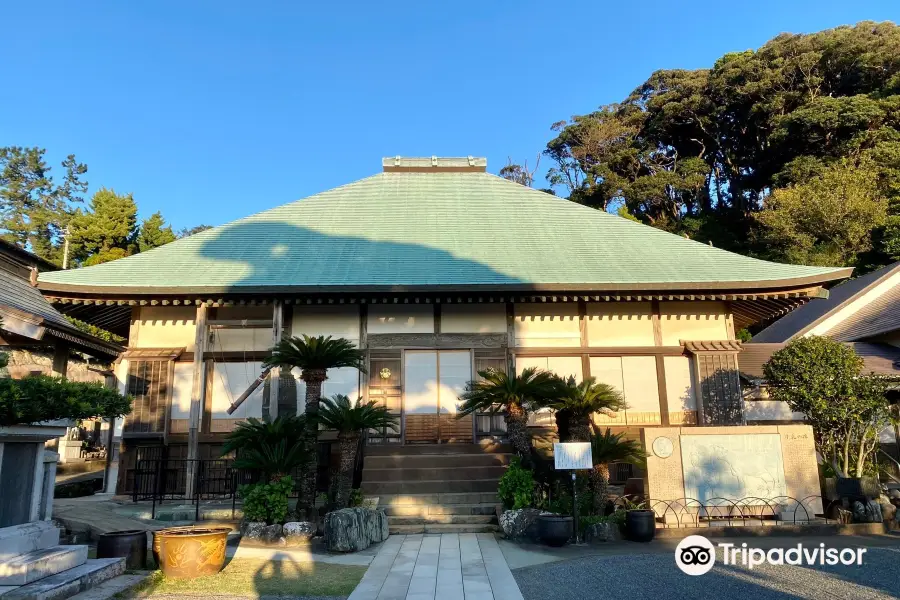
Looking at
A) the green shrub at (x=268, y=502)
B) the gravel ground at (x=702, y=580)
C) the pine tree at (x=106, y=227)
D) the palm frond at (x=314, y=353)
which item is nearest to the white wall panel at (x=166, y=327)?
the palm frond at (x=314, y=353)

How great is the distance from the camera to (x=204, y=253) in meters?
15.0

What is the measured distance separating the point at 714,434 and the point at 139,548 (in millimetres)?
9012

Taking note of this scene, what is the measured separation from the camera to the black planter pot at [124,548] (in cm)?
726

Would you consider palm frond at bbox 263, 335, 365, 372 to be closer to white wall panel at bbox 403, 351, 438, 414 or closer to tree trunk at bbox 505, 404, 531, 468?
tree trunk at bbox 505, 404, 531, 468

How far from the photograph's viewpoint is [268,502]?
9461 mm

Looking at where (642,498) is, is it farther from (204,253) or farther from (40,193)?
(40,193)

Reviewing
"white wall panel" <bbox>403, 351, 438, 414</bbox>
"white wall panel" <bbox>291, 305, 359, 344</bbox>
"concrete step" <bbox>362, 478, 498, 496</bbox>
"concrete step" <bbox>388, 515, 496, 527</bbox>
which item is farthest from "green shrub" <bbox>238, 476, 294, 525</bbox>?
"white wall panel" <bbox>291, 305, 359, 344</bbox>

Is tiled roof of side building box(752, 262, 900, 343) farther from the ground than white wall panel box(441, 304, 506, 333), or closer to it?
farther from the ground

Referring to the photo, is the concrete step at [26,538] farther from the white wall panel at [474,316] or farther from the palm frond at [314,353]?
the white wall panel at [474,316]

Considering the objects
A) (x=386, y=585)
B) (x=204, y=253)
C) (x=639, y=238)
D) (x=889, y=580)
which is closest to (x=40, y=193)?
(x=204, y=253)

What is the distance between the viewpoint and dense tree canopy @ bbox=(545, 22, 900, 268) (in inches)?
1155

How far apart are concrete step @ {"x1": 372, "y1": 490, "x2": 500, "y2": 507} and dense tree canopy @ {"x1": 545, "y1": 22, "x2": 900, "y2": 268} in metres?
24.0

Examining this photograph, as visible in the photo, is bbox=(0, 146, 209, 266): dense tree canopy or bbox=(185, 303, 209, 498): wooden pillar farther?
bbox=(0, 146, 209, 266): dense tree canopy

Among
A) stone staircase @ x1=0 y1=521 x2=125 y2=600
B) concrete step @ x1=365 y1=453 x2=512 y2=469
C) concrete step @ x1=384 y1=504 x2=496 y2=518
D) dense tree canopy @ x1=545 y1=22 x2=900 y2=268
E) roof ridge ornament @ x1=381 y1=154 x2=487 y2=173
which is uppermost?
dense tree canopy @ x1=545 y1=22 x2=900 y2=268
